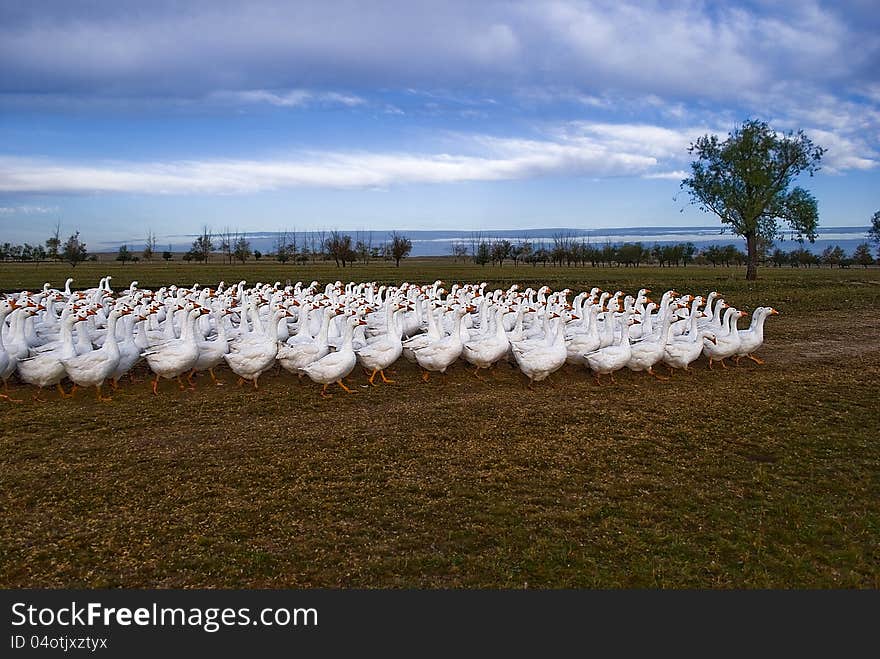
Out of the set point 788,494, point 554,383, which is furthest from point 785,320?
point 788,494

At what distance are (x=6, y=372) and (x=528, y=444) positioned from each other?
9.40 metres

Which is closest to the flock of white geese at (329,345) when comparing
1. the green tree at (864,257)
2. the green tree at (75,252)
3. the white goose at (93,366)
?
the white goose at (93,366)

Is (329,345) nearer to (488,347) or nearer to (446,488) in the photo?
(488,347)

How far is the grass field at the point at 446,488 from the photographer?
5047 millimetres

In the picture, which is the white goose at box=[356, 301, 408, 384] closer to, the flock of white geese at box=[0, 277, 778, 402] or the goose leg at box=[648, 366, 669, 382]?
the flock of white geese at box=[0, 277, 778, 402]

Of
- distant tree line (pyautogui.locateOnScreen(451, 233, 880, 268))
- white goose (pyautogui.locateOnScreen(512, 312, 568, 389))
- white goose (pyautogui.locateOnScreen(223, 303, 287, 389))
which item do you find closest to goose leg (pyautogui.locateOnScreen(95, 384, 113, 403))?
white goose (pyautogui.locateOnScreen(223, 303, 287, 389))

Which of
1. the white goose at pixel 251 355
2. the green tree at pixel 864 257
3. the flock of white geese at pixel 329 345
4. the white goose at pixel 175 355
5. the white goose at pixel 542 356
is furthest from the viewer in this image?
the green tree at pixel 864 257

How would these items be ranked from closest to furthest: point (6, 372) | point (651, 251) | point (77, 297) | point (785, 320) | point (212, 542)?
point (212, 542) < point (6, 372) < point (77, 297) < point (785, 320) < point (651, 251)

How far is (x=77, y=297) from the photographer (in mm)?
18031

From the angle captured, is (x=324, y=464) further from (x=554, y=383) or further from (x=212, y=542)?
(x=554, y=383)

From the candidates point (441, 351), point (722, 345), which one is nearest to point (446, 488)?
point (441, 351)

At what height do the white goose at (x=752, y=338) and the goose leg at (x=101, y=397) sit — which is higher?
the white goose at (x=752, y=338)

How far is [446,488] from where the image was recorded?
664cm

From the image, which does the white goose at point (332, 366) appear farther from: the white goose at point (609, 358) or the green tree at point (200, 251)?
the green tree at point (200, 251)
